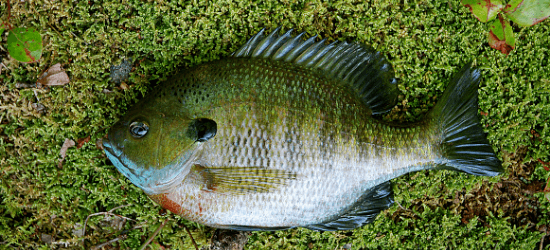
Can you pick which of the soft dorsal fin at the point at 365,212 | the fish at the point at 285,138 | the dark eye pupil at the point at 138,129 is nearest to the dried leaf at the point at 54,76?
the fish at the point at 285,138

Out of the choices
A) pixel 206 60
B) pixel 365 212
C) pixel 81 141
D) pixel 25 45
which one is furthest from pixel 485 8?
pixel 25 45

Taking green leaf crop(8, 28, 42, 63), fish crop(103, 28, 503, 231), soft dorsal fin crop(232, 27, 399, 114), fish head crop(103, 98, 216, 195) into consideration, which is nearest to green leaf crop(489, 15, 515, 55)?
fish crop(103, 28, 503, 231)

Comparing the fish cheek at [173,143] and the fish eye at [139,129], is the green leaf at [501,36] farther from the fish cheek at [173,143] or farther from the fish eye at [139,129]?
the fish eye at [139,129]

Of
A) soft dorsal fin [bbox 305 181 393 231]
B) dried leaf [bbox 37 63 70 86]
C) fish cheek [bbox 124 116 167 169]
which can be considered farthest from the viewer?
dried leaf [bbox 37 63 70 86]

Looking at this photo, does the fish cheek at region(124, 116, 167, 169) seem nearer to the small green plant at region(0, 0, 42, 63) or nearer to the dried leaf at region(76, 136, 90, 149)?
the dried leaf at region(76, 136, 90, 149)

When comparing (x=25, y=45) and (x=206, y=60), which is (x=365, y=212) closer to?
(x=206, y=60)

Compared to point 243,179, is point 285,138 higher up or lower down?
higher up

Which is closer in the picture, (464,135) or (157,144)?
(157,144)

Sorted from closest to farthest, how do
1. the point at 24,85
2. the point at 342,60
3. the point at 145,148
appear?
the point at 145,148
the point at 342,60
the point at 24,85

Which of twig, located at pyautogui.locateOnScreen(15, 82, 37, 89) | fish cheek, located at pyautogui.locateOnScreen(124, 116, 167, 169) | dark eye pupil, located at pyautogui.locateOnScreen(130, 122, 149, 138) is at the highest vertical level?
twig, located at pyautogui.locateOnScreen(15, 82, 37, 89)
